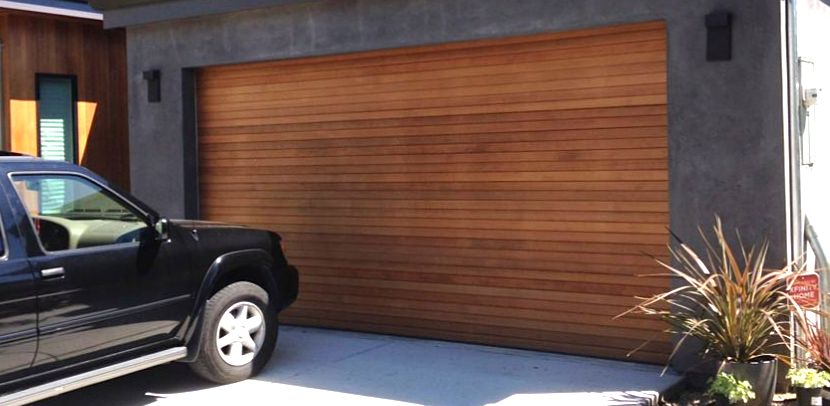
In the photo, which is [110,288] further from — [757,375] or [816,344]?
[816,344]

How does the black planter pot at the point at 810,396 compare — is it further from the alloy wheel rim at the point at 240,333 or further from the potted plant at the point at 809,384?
the alloy wheel rim at the point at 240,333

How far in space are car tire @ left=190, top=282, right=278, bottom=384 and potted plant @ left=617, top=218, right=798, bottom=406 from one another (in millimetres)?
2974

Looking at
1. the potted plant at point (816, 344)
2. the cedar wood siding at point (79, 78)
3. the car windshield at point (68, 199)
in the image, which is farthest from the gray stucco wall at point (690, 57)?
the cedar wood siding at point (79, 78)

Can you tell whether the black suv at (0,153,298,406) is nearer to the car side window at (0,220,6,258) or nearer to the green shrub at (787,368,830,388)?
the car side window at (0,220,6,258)

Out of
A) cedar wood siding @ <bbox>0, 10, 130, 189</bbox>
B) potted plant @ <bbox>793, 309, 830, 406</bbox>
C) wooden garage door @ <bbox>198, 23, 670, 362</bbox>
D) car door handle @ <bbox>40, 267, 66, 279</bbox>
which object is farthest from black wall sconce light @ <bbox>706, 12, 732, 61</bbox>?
cedar wood siding @ <bbox>0, 10, 130, 189</bbox>

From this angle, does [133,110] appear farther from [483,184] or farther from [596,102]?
[596,102]

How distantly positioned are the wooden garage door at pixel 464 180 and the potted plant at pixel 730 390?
3.61 ft

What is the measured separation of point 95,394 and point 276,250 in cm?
177

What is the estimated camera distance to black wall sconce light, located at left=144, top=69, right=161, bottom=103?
401 inches

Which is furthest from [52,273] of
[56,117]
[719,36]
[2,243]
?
[56,117]

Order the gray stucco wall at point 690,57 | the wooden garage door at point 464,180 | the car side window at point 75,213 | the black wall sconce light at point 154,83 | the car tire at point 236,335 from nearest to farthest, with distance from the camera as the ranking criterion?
the car side window at point 75,213 < the gray stucco wall at point 690,57 < the car tire at point 236,335 < the wooden garage door at point 464,180 < the black wall sconce light at point 154,83

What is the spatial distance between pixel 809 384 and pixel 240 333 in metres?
4.05

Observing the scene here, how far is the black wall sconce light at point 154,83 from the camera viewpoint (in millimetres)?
10195

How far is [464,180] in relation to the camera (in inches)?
332
